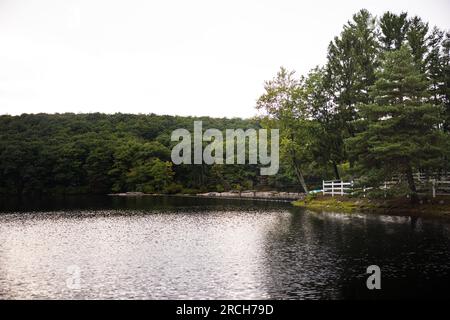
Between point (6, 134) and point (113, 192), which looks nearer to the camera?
point (113, 192)

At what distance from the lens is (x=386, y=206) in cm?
3775

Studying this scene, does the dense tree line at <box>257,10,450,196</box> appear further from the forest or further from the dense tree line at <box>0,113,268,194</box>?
the dense tree line at <box>0,113,268,194</box>

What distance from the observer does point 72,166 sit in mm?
113188

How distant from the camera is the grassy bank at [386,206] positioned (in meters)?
33.0

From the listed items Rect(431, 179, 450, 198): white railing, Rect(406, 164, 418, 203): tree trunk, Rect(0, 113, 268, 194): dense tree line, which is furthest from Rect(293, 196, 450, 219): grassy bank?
Rect(0, 113, 268, 194): dense tree line

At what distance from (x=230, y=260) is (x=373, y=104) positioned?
21767 millimetres

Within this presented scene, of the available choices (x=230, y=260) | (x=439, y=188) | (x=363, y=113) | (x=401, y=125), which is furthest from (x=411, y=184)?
(x=230, y=260)

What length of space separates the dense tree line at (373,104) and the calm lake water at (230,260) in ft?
18.7

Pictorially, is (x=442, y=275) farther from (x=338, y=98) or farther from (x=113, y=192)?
(x=113, y=192)

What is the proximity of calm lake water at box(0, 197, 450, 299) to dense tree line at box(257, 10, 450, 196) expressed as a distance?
18.7ft

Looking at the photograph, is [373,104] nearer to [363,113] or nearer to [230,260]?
[363,113]

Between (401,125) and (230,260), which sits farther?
(401,125)
